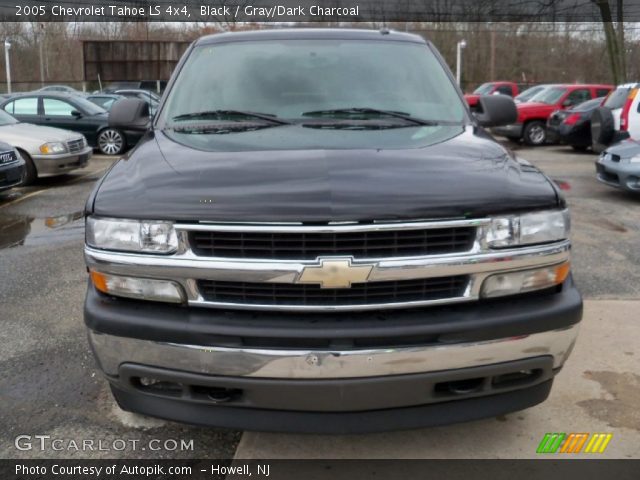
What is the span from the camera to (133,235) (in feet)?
7.94

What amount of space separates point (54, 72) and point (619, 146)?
63720 mm

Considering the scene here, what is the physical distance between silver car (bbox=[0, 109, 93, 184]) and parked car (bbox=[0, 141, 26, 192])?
1.47 meters

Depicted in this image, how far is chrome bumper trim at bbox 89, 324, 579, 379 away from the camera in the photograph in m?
2.30

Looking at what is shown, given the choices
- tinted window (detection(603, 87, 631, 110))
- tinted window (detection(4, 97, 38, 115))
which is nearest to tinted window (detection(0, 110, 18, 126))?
tinted window (detection(4, 97, 38, 115))

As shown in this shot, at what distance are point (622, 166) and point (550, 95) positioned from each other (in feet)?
33.5

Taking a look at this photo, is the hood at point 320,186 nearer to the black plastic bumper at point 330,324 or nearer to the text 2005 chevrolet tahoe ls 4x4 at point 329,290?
the text 2005 chevrolet tahoe ls 4x4 at point 329,290

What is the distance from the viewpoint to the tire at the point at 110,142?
1480cm

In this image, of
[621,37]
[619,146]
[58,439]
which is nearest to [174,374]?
[58,439]

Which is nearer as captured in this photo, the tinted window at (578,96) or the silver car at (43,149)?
the silver car at (43,149)

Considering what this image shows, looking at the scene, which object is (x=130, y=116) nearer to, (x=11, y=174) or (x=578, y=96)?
(x=11, y=174)

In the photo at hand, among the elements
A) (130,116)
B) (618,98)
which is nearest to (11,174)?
(130,116)

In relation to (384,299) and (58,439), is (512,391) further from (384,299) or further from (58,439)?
(58,439)

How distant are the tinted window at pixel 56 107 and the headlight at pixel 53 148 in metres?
4.09

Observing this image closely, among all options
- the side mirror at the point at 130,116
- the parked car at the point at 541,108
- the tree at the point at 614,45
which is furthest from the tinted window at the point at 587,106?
the side mirror at the point at 130,116
